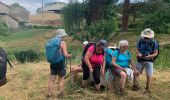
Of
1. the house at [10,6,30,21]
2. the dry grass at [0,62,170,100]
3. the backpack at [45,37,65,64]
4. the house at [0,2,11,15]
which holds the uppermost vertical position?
the backpack at [45,37,65,64]

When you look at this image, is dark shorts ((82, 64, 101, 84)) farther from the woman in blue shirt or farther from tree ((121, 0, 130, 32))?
tree ((121, 0, 130, 32))

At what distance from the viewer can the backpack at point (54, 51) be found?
8.95 metres

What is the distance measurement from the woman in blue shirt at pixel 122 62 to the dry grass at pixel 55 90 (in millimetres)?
437

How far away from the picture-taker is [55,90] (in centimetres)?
1008

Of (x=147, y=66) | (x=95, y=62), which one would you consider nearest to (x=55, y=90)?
(x=95, y=62)

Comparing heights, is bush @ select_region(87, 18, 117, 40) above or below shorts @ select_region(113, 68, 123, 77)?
below

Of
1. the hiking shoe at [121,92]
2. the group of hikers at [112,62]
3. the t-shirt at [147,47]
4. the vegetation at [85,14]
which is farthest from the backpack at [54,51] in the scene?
the vegetation at [85,14]

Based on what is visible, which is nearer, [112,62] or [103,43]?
[103,43]

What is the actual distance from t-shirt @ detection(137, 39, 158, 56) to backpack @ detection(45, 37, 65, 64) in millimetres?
1827

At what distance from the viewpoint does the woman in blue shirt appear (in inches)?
370

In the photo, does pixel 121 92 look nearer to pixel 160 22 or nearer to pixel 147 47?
pixel 147 47

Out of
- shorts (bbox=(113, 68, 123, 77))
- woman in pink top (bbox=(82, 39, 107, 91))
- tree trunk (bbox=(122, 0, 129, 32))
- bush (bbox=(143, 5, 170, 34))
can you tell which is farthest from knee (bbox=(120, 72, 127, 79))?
tree trunk (bbox=(122, 0, 129, 32))

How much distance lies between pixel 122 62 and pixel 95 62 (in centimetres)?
59

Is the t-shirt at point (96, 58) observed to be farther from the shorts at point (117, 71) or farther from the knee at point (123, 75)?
the knee at point (123, 75)
